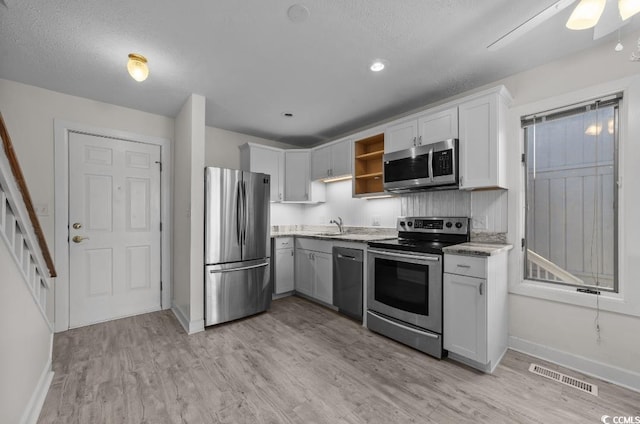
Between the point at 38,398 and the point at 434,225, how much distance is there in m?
3.50

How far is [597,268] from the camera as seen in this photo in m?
2.16

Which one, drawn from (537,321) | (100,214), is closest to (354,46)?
(537,321)

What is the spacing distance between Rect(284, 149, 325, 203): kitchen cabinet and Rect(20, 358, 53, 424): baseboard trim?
314 cm

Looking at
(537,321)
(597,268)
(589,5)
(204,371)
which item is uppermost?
(589,5)

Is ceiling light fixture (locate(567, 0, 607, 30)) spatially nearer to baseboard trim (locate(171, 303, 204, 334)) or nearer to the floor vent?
the floor vent

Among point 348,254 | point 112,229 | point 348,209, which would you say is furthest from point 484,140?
point 112,229

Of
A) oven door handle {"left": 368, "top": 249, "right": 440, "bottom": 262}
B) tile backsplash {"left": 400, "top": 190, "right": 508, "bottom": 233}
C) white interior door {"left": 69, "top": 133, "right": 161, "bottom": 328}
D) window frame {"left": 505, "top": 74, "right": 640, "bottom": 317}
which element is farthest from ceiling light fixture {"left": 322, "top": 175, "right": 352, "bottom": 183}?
white interior door {"left": 69, "top": 133, "right": 161, "bottom": 328}

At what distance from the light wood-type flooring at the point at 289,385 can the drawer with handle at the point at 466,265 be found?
777 mm

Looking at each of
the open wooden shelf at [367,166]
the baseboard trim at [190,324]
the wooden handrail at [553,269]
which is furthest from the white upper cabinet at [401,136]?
the baseboard trim at [190,324]

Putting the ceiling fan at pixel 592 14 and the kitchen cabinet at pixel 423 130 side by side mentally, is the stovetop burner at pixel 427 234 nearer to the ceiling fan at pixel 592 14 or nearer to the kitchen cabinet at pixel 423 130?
the kitchen cabinet at pixel 423 130

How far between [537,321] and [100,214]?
465 cm

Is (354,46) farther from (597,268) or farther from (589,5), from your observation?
(597,268)

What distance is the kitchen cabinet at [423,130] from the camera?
103 inches

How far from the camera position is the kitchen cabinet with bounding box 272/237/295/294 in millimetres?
3896
